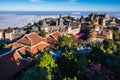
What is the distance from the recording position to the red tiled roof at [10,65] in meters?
24.5

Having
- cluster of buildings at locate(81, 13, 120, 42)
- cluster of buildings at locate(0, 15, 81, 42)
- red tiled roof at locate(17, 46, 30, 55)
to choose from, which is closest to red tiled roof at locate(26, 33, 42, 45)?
red tiled roof at locate(17, 46, 30, 55)

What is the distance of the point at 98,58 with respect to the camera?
28.8 metres

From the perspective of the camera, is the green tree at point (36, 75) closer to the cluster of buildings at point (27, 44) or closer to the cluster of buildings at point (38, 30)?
the cluster of buildings at point (27, 44)

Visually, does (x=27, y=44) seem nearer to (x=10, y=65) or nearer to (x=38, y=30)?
(x=10, y=65)

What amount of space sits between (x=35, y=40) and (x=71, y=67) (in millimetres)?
16928

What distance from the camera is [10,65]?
25828mm

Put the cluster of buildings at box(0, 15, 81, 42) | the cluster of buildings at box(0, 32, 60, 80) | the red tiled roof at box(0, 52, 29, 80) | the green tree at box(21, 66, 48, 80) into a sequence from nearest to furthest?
the green tree at box(21, 66, 48, 80) < the red tiled roof at box(0, 52, 29, 80) < the cluster of buildings at box(0, 32, 60, 80) < the cluster of buildings at box(0, 15, 81, 42)

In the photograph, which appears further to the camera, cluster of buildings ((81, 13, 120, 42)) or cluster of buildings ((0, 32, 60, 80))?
cluster of buildings ((81, 13, 120, 42))

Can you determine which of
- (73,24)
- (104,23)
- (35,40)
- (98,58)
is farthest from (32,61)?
(104,23)

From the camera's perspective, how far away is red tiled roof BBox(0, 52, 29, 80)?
24483 mm

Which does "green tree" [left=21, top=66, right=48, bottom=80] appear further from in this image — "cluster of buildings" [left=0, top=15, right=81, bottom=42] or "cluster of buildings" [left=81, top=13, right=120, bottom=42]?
"cluster of buildings" [left=0, top=15, right=81, bottom=42]

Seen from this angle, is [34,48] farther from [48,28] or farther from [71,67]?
[48,28]

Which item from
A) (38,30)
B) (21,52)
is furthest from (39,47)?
(38,30)

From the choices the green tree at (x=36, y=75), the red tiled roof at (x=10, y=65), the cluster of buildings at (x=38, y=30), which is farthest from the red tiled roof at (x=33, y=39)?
the cluster of buildings at (x=38, y=30)
